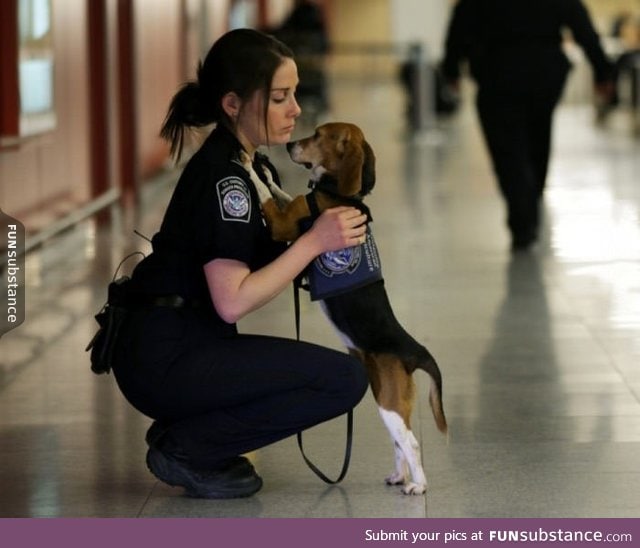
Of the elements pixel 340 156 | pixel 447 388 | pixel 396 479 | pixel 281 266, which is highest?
pixel 340 156

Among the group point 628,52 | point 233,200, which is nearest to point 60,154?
point 233,200

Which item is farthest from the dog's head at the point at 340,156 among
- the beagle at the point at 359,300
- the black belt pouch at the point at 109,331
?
the black belt pouch at the point at 109,331

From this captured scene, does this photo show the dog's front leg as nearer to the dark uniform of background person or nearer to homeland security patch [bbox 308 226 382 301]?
homeland security patch [bbox 308 226 382 301]

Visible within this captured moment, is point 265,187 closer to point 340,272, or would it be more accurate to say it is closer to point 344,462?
point 340,272

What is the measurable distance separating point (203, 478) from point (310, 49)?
14832 mm

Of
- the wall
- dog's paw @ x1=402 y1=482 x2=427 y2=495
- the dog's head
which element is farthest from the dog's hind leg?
the wall

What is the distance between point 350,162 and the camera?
4.05m

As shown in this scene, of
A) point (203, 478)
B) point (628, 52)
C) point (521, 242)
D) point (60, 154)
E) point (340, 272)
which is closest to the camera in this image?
point (340, 272)

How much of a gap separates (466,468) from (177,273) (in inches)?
42.8

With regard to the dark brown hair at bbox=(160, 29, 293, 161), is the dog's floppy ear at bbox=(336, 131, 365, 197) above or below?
below

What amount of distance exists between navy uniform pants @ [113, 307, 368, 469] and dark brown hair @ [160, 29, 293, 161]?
0.51 m

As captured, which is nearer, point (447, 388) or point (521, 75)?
point (447, 388)

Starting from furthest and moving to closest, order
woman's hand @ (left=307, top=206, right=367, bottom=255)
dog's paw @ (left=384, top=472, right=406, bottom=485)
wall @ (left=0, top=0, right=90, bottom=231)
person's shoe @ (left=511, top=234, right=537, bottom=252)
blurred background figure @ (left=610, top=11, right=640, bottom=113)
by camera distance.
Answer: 1. blurred background figure @ (left=610, top=11, right=640, bottom=113)
2. person's shoe @ (left=511, top=234, right=537, bottom=252)
3. wall @ (left=0, top=0, right=90, bottom=231)
4. dog's paw @ (left=384, top=472, right=406, bottom=485)
5. woman's hand @ (left=307, top=206, right=367, bottom=255)

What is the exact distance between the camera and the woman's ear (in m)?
4.14
